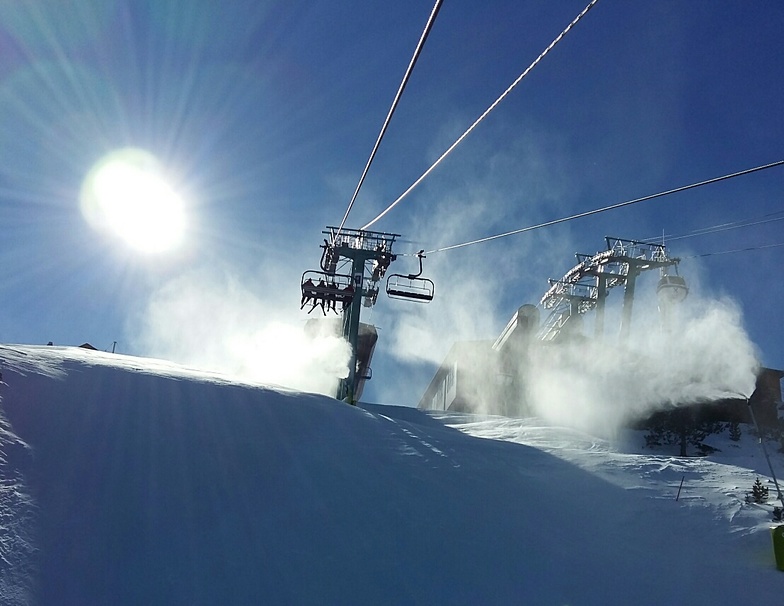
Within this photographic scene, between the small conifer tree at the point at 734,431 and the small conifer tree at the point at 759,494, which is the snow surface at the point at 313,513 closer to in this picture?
the small conifer tree at the point at 759,494

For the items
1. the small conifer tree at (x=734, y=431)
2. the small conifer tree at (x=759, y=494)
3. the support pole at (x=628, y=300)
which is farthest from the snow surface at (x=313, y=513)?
the support pole at (x=628, y=300)

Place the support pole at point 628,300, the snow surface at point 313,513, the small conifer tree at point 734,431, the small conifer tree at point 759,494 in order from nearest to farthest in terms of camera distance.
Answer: the snow surface at point 313,513 → the small conifer tree at point 759,494 → the small conifer tree at point 734,431 → the support pole at point 628,300

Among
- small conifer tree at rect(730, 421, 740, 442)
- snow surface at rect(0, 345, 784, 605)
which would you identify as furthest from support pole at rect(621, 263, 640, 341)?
snow surface at rect(0, 345, 784, 605)

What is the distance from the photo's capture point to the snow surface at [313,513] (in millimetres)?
6379

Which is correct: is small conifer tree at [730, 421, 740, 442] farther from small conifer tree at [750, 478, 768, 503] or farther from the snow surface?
small conifer tree at [750, 478, 768, 503]

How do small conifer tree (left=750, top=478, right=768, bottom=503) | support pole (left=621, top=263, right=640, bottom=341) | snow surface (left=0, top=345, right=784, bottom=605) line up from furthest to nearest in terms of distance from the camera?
support pole (left=621, top=263, right=640, bottom=341), small conifer tree (left=750, top=478, right=768, bottom=503), snow surface (left=0, top=345, right=784, bottom=605)

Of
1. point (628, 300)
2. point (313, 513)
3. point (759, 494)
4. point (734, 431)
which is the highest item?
point (628, 300)

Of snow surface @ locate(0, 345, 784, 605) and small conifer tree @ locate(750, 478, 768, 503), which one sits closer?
snow surface @ locate(0, 345, 784, 605)

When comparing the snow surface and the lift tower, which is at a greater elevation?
the lift tower

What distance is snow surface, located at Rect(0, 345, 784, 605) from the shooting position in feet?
20.9

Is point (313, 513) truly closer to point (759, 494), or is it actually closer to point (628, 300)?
point (759, 494)

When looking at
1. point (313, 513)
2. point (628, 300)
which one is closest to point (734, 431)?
point (628, 300)

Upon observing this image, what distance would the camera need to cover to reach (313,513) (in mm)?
8047

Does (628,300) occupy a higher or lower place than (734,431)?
higher
